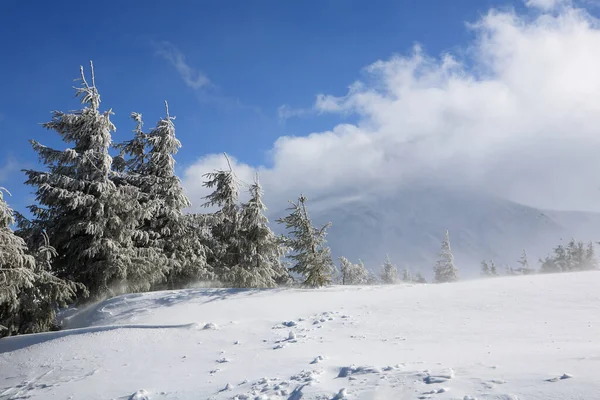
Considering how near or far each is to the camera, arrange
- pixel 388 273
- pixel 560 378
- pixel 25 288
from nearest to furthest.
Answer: pixel 560 378 → pixel 25 288 → pixel 388 273

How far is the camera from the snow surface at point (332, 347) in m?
6.01

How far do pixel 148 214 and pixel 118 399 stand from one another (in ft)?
42.6

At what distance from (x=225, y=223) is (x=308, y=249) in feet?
23.0

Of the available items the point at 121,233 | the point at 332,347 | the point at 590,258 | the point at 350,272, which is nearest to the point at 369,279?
the point at 350,272

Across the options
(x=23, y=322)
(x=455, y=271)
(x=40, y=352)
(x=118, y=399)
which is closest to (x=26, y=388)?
(x=40, y=352)

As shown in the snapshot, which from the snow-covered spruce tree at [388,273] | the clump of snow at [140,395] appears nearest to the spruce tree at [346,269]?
the snow-covered spruce tree at [388,273]

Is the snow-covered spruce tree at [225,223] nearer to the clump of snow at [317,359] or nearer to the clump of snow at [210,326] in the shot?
the clump of snow at [210,326]

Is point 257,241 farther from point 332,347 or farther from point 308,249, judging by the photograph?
point 332,347

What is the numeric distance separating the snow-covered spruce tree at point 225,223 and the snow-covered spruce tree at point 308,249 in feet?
14.0

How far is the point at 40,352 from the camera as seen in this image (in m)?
11.2

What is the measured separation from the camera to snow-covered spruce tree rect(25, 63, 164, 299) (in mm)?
17391

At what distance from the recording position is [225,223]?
974 inches

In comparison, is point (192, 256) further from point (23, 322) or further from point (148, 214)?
point (23, 322)

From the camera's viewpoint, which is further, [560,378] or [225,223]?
[225,223]
